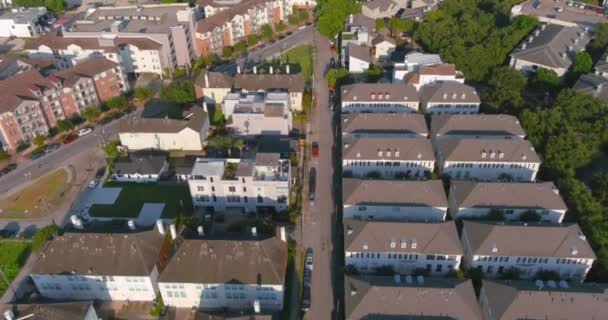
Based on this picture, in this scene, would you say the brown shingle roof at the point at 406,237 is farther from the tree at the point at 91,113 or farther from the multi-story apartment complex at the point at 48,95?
the multi-story apartment complex at the point at 48,95

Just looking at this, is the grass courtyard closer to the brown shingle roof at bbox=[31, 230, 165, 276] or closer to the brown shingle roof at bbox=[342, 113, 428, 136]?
the brown shingle roof at bbox=[31, 230, 165, 276]

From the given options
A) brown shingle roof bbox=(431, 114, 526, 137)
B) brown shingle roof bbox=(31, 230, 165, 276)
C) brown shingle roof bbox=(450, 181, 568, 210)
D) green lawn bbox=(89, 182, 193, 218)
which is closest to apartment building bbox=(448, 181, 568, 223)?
brown shingle roof bbox=(450, 181, 568, 210)

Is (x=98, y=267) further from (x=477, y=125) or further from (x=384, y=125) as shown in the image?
(x=477, y=125)

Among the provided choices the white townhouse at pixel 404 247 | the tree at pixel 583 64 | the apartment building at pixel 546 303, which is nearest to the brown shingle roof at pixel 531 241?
the white townhouse at pixel 404 247

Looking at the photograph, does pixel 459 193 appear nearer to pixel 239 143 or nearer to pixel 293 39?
pixel 239 143

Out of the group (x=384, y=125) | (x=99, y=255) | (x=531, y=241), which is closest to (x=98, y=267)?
(x=99, y=255)
